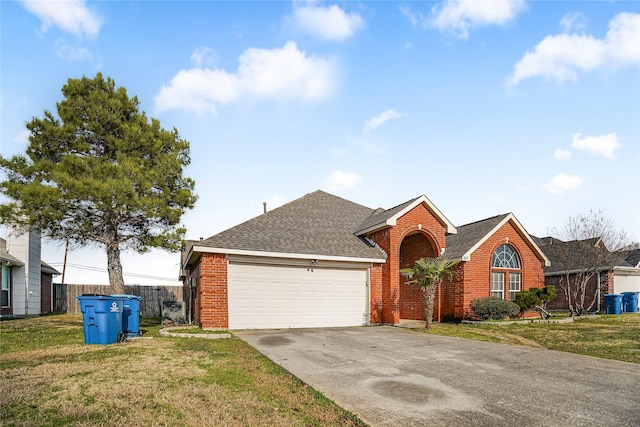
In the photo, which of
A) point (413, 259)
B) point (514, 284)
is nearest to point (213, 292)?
point (413, 259)

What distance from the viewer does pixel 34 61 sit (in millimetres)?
10391

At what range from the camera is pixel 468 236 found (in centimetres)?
1875

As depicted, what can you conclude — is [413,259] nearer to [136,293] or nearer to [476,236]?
[476,236]

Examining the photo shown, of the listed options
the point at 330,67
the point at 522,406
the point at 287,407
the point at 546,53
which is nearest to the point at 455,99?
the point at 546,53

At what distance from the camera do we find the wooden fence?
26812 millimetres

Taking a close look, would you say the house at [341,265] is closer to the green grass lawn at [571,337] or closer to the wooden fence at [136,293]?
the green grass lawn at [571,337]

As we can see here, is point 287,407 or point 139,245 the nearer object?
point 287,407

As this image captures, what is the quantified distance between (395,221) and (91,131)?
14.3 metres

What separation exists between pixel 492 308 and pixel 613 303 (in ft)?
37.5

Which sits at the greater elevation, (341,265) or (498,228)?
(498,228)

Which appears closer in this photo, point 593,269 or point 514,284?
point 514,284

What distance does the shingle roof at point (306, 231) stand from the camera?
15.0 meters

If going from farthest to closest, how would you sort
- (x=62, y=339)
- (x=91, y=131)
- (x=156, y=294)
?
(x=156, y=294)
(x=91, y=131)
(x=62, y=339)

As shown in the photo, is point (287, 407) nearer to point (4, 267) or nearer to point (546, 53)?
point (546, 53)
